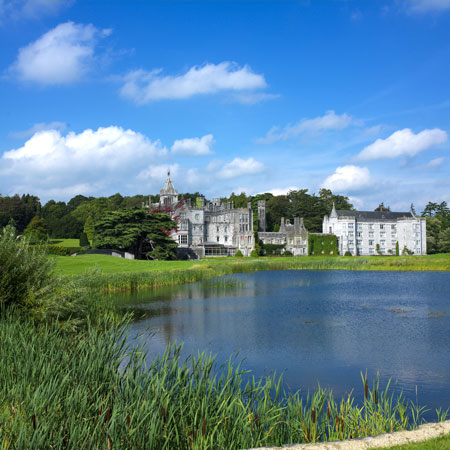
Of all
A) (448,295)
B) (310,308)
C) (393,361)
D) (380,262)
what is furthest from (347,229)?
(393,361)

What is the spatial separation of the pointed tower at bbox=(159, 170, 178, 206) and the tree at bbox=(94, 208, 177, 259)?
20.4 meters

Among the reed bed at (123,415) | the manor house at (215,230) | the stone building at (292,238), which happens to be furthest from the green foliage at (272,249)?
the reed bed at (123,415)

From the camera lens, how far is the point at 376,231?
7738 centimetres

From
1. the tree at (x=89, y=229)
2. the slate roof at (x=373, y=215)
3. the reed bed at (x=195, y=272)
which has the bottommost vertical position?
the reed bed at (x=195, y=272)

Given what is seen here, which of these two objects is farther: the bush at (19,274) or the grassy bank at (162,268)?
the grassy bank at (162,268)

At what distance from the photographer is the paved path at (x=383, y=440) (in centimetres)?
530

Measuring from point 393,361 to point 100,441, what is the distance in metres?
8.63

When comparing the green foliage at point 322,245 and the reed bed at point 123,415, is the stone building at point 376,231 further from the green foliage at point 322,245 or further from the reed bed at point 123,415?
the reed bed at point 123,415

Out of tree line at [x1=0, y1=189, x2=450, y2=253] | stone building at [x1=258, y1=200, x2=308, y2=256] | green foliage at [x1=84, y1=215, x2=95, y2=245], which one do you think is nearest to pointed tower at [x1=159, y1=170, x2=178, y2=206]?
tree line at [x1=0, y1=189, x2=450, y2=253]

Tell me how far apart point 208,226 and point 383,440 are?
214 ft

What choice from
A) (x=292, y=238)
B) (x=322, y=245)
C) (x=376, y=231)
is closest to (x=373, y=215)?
(x=376, y=231)

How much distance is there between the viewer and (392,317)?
58.5 feet

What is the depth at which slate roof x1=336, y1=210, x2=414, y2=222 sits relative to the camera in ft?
250

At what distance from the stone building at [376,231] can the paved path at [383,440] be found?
70.1 metres
